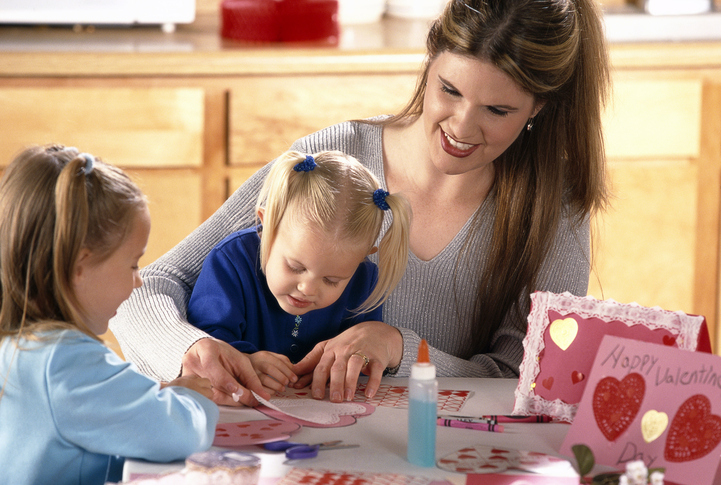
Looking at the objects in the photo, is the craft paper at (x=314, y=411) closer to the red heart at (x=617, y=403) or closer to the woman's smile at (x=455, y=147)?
the red heart at (x=617, y=403)

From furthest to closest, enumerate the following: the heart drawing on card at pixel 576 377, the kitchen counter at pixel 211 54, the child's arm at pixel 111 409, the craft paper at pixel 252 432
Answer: the kitchen counter at pixel 211 54, the heart drawing on card at pixel 576 377, the craft paper at pixel 252 432, the child's arm at pixel 111 409

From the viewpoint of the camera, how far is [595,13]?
1.38 metres

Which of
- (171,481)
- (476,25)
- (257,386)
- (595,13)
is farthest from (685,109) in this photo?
(171,481)

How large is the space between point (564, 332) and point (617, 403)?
0.14 meters

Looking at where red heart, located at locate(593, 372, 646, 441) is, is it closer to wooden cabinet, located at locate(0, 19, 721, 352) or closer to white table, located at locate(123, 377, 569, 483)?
white table, located at locate(123, 377, 569, 483)

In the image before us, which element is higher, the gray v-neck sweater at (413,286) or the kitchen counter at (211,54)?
the kitchen counter at (211,54)

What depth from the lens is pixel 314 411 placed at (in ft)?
3.55

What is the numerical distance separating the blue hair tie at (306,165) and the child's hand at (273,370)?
29 cm

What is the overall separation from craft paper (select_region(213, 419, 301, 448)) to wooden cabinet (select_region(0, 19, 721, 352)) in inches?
59.5

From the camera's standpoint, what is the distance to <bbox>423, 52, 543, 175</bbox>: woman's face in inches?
50.6

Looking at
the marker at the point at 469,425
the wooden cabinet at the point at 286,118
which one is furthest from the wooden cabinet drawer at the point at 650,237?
the marker at the point at 469,425

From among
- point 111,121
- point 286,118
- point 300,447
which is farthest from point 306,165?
point 111,121

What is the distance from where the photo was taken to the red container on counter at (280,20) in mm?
2537

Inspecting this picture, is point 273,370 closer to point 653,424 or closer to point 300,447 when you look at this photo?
point 300,447
